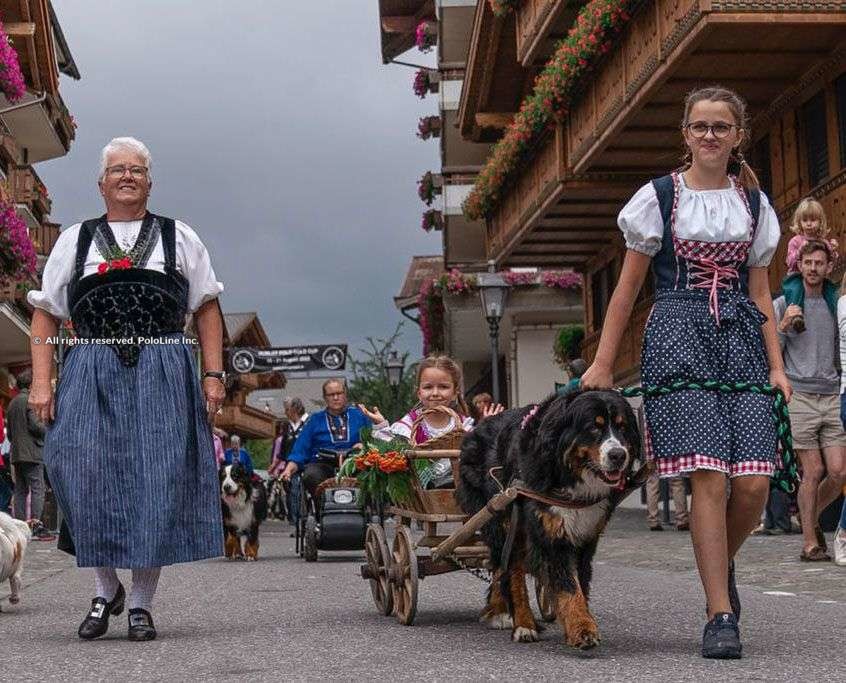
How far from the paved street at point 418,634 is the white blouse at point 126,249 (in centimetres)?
147

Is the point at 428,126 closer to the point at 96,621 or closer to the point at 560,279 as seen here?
the point at 560,279

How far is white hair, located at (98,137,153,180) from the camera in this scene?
769 centimetres

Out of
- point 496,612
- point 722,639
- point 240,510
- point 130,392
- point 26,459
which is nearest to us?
point 722,639

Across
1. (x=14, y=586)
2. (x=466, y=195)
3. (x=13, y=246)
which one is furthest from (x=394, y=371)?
(x=14, y=586)

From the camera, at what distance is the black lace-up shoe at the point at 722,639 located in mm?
5992

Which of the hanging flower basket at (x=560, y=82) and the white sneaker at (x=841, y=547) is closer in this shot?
the white sneaker at (x=841, y=547)

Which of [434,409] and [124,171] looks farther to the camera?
[434,409]

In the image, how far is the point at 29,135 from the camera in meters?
Result: 44.3

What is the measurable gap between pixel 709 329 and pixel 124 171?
277cm

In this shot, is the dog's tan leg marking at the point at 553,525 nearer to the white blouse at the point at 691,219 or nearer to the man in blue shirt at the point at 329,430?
the white blouse at the point at 691,219

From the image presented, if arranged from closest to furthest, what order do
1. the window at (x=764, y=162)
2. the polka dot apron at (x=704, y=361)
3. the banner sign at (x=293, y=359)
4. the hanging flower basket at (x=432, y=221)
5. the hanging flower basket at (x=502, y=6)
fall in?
the polka dot apron at (x=704, y=361) < the window at (x=764, y=162) < the hanging flower basket at (x=502, y=6) < the hanging flower basket at (x=432, y=221) < the banner sign at (x=293, y=359)

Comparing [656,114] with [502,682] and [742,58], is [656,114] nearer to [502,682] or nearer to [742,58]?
[742,58]

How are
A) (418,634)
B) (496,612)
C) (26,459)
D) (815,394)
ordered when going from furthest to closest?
1. (26,459)
2. (815,394)
3. (496,612)
4. (418,634)

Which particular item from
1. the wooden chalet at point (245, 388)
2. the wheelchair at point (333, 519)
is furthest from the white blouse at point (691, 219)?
the wooden chalet at point (245, 388)
